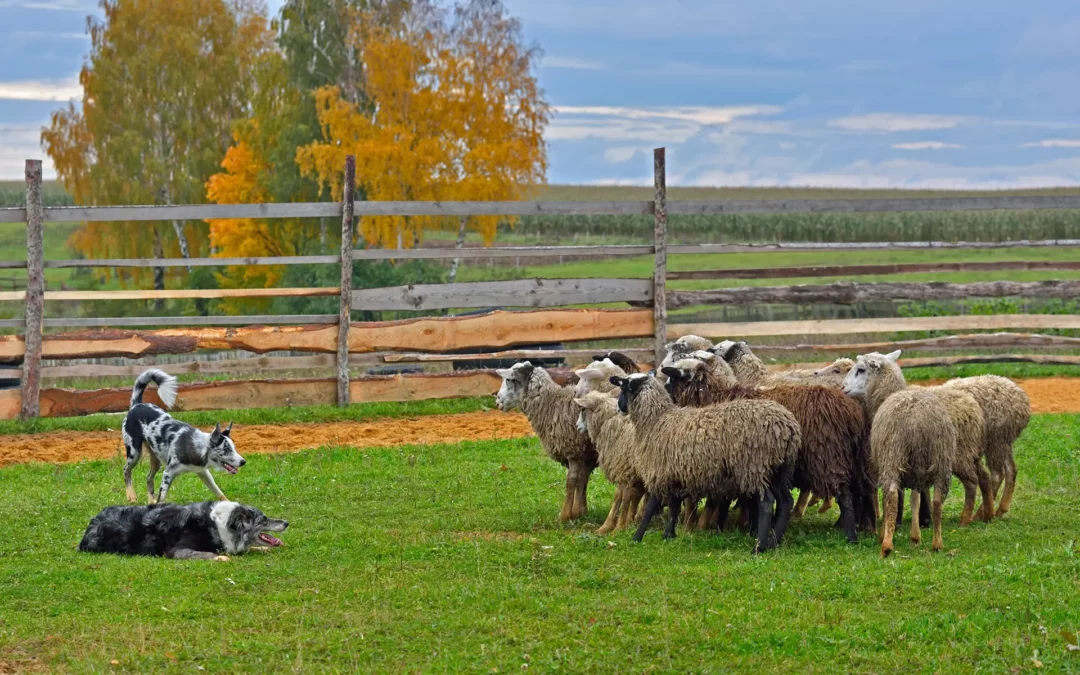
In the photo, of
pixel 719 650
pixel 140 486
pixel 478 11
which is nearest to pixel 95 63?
pixel 478 11

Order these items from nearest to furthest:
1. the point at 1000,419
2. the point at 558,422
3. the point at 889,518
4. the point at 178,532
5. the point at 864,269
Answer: the point at 889,518 < the point at 178,532 < the point at 1000,419 < the point at 558,422 < the point at 864,269

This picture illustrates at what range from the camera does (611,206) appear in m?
16.2

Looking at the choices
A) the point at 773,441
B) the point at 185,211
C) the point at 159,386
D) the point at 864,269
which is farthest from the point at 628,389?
the point at 864,269

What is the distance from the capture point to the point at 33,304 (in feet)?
47.8

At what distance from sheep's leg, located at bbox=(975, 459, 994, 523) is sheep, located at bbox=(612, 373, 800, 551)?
5.49ft

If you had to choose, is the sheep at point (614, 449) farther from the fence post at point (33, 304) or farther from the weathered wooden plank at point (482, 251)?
the fence post at point (33, 304)

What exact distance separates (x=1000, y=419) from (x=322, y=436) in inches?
298

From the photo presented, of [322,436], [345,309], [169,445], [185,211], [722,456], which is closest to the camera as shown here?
[722,456]

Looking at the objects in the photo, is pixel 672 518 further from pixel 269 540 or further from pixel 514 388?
pixel 269 540

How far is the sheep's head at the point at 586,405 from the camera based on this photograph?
30.5 feet

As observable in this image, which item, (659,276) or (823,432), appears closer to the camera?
(823,432)

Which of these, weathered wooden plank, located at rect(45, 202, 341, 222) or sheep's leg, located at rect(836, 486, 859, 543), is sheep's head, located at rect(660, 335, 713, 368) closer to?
sheep's leg, located at rect(836, 486, 859, 543)

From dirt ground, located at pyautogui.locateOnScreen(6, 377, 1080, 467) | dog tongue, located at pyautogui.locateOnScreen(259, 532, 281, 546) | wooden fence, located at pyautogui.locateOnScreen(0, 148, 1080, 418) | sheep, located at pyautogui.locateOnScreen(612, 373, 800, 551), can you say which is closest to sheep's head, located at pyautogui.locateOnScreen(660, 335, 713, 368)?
sheep, located at pyautogui.locateOnScreen(612, 373, 800, 551)

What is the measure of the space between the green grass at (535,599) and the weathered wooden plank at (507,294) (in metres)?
5.52
